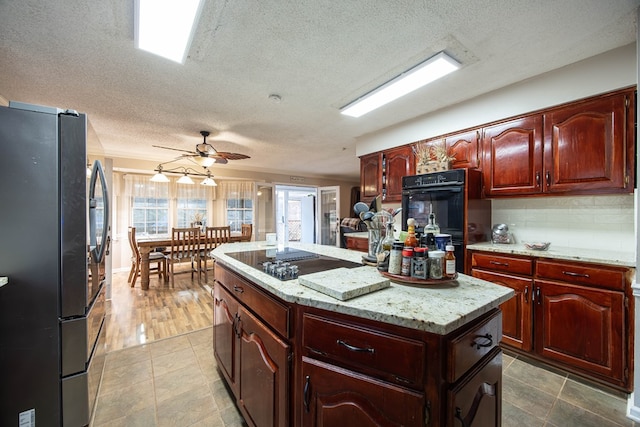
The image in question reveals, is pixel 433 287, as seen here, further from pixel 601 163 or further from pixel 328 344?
pixel 601 163

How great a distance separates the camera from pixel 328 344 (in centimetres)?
89

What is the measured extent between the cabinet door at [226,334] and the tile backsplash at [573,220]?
8.75 ft

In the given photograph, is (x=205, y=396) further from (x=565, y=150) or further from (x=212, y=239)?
(x=565, y=150)

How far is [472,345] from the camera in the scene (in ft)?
2.77

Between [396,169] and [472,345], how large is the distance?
2.63 m

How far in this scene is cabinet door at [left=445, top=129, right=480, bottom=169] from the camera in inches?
99.0

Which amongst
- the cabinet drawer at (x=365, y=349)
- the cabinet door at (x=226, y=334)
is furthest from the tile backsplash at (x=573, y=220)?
the cabinet door at (x=226, y=334)

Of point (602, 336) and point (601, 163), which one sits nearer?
point (602, 336)

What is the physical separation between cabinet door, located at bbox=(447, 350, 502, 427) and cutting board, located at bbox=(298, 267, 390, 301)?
0.39 metres

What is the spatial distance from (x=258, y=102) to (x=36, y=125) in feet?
5.32

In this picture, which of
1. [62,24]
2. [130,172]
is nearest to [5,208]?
[62,24]

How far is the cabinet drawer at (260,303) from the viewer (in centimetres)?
101

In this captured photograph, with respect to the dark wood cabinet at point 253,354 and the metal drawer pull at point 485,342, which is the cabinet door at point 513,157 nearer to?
the metal drawer pull at point 485,342

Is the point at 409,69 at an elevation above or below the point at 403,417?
above
